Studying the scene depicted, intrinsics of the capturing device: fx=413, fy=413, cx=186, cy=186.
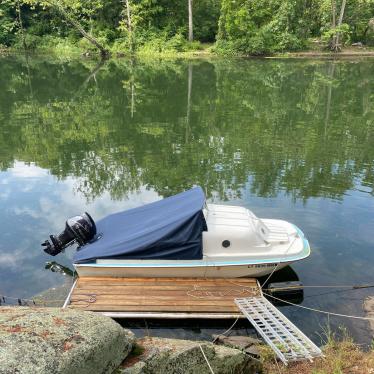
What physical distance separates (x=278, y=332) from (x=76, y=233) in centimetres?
684

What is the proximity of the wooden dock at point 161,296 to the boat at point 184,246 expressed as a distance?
279 mm

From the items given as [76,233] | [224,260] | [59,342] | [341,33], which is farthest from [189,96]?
[341,33]

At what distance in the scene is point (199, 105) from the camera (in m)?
37.4

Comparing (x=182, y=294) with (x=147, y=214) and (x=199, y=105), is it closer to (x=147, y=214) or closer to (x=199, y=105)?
(x=147, y=214)

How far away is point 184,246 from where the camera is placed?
12383 millimetres

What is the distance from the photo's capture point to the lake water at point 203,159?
49.4ft

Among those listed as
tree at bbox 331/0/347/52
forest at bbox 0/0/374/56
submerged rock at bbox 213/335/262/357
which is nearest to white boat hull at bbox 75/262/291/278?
submerged rock at bbox 213/335/262/357

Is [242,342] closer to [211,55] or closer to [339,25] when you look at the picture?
[211,55]

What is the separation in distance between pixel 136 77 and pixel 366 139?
30999 mm

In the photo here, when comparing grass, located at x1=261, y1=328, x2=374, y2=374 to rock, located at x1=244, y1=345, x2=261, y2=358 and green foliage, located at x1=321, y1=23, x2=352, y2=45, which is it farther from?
green foliage, located at x1=321, y1=23, x2=352, y2=45

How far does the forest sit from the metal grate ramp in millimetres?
60615

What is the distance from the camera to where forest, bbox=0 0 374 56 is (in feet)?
218

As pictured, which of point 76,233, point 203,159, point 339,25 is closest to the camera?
point 76,233

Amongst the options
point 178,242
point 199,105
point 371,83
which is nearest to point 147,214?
point 178,242
